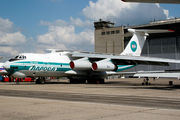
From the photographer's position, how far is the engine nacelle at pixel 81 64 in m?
27.0

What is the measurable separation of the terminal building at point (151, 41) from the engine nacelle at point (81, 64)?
2144 cm

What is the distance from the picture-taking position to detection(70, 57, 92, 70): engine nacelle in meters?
27.0

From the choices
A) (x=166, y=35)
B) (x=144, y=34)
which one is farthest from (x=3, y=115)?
(x=166, y=35)

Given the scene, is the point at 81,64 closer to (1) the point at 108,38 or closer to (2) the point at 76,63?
(2) the point at 76,63

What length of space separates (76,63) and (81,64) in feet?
2.46

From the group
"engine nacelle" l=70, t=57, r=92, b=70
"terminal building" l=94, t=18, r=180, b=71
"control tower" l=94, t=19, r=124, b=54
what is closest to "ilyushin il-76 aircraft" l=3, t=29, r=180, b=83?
"engine nacelle" l=70, t=57, r=92, b=70

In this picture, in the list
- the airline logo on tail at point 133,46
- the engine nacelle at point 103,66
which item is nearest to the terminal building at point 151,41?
the airline logo on tail at point 133,46

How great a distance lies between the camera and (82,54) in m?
29.1

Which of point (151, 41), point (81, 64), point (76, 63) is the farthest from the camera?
point (151, 41)

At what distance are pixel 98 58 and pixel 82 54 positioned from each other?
2277 millimetres

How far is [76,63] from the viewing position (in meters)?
27.0

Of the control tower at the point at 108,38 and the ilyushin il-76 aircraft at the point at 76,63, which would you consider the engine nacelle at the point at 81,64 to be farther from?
the control tower at the point at 108,38

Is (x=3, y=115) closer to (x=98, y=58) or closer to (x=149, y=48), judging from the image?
(x=98, y=58)

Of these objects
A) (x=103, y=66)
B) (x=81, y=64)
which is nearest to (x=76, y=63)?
(x=81, y=64)
